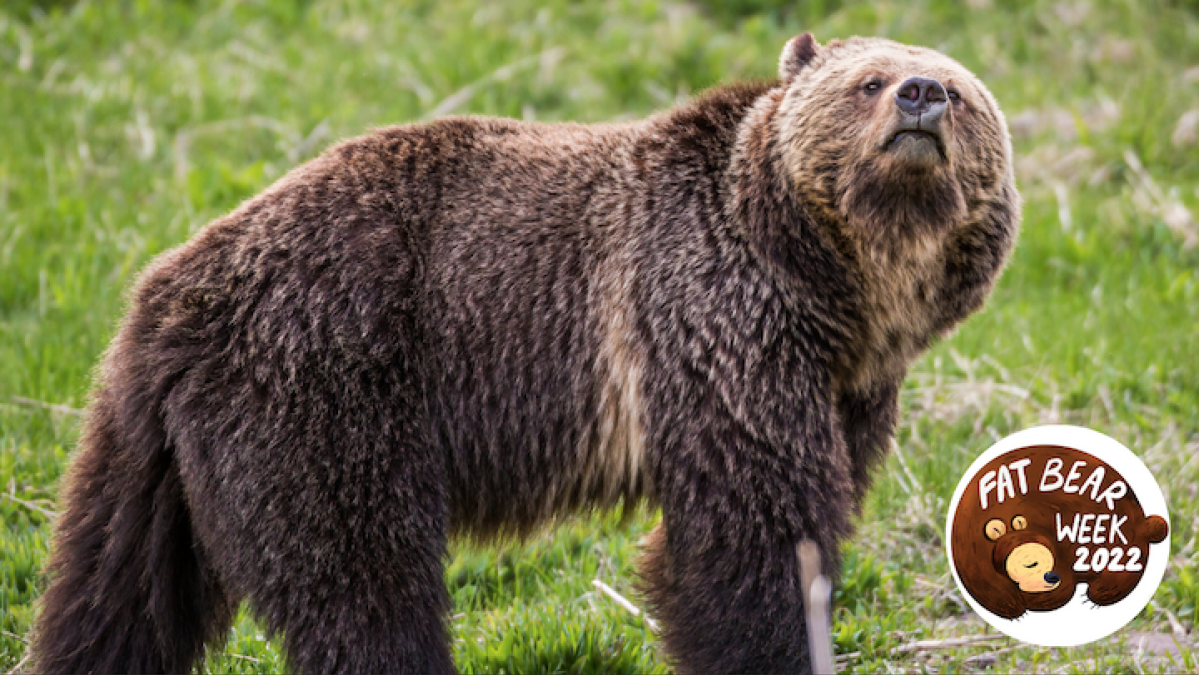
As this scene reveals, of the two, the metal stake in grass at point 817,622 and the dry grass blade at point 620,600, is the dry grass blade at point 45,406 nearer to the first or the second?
the dry grass blade at point 620,600

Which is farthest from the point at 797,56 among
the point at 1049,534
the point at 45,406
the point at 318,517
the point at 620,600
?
the point at 45,406

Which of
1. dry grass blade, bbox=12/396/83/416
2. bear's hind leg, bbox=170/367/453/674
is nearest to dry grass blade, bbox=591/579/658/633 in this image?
bear's hind leg, bbox=170/367/453/674

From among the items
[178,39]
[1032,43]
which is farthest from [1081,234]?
[178,39]

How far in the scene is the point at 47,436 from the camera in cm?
637

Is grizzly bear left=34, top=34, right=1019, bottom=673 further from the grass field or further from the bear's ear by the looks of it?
the grass field

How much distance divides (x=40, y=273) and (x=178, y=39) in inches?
136

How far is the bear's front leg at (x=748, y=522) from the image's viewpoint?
170 inches

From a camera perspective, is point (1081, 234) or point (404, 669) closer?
point (404, 669)

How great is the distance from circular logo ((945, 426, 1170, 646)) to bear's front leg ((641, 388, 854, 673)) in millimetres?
488

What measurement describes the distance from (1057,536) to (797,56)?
190 centimetres

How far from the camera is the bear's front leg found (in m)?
4.32

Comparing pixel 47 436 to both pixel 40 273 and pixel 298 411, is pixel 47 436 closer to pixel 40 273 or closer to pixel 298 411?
pixel 40 273

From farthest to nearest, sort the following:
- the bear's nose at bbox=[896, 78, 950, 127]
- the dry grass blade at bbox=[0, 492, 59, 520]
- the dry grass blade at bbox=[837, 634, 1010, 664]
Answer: the dry grass blade at bbox=[0, 492, 59, 520] < the dry grass blade at bbox=[837, 634, 1010, 664] < the bear's nose at bbox=[896, 78, 950, 127]

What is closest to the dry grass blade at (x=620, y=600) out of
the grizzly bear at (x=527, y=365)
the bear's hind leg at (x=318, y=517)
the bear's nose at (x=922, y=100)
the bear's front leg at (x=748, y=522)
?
the grizzly bear at (x=527, y=365)
